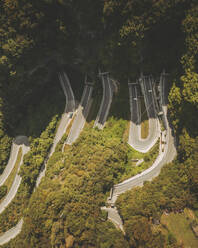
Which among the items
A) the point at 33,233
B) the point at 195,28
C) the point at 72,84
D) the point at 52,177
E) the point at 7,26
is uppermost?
the point at 7,26

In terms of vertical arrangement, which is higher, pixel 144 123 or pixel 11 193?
pixel 144 123

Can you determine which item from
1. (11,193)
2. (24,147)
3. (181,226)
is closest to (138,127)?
(181,226)

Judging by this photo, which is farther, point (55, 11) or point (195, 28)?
point (55, 11)

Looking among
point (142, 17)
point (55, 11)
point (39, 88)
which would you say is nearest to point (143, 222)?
point (142, 17)

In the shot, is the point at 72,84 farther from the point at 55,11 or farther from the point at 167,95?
the point at 167,95

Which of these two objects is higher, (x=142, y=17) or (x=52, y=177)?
(x=142, y=17)

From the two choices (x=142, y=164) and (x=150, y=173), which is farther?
(x=142, y=164)

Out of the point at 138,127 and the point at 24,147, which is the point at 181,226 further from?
the point at 24,147
